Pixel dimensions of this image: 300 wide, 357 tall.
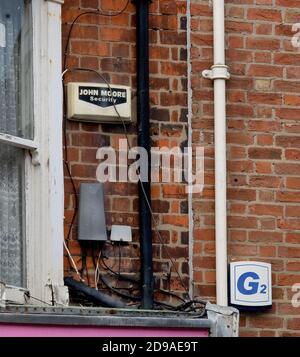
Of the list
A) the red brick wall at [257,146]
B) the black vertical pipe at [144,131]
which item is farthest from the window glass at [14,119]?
the red brick wall at [257,146]

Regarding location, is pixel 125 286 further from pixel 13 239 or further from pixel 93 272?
pixel 13 239

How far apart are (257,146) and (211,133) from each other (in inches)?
11.7

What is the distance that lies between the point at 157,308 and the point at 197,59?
5.08 feet

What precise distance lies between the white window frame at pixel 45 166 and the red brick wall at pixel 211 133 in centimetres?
18

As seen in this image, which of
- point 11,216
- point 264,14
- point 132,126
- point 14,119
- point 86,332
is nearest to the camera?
point 86,332

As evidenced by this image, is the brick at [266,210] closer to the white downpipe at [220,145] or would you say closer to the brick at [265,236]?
the brick at [265,236]

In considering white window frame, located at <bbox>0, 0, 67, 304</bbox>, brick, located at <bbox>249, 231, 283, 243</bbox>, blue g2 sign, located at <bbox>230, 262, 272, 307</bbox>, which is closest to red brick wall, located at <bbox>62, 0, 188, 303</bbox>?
white window frame, located at <bbox>0, 0, 67, 304</bbox>

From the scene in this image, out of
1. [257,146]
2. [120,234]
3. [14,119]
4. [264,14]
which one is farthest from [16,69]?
[264,14]

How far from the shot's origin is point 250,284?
350 inches

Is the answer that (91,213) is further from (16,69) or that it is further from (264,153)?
(264,153)

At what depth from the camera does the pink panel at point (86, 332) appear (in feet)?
25.1

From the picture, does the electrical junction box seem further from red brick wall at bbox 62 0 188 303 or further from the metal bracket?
the metal bracket

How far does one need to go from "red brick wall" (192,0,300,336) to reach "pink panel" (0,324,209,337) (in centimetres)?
94
